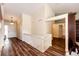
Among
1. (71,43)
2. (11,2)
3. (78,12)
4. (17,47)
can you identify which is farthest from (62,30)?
(11,2)

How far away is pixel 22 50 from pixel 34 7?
2.08 ft

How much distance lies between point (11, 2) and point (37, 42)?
2.20ft

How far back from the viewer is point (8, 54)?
1.55 meters

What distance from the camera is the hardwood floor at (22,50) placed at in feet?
5.11

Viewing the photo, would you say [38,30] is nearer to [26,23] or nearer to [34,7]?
[26,23]

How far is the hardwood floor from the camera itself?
1558 millimetres

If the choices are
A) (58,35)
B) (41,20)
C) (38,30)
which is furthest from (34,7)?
(58,35)

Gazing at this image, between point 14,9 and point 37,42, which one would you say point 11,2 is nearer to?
point 14,9

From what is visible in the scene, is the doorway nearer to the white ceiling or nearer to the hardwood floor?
the hardwood floor

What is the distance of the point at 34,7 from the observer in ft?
5.16

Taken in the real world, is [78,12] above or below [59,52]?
above

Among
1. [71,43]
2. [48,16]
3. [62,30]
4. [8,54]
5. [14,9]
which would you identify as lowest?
[8,54]

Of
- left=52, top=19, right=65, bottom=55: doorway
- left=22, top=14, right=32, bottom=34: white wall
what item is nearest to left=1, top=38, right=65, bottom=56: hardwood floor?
left=52, top=19, right=65, bottom=55: doorway

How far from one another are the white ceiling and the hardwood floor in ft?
1.38
